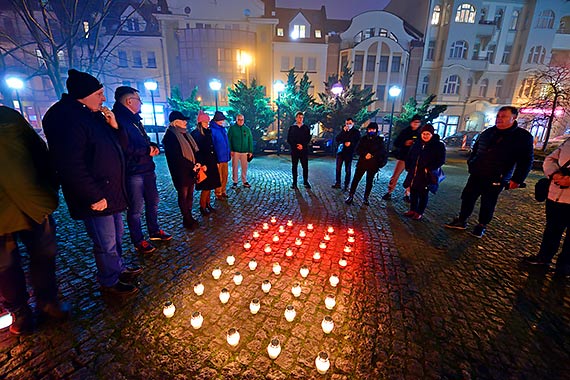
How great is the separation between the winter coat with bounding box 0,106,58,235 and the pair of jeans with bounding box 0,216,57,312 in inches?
5.5

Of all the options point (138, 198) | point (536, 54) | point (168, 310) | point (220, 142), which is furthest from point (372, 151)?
point (536, 54)

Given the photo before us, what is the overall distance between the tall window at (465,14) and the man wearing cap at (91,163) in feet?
126

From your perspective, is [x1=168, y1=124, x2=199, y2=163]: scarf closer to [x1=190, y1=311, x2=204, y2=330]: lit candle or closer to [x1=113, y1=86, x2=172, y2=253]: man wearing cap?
[x1=113, y1=86, x2=172, y2=253]: man wearing cap

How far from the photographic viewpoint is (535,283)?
3750 millimetres

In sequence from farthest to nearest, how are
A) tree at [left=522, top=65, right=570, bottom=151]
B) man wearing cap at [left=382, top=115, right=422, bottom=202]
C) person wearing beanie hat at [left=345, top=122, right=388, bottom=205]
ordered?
tree at [left=522, top=65, right=570, bottom=151] → man wearing cap at [left=382, top=115, right=422, bottom=202] → person wearing beanie hat at [left=345, top=122, right=388, bottom=205]

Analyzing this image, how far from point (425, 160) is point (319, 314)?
4.28 meters

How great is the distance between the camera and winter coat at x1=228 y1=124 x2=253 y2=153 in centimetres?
833

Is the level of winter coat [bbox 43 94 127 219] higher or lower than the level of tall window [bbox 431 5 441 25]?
lower

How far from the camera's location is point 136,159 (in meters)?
3.94

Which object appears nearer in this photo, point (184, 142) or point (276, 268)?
point (276, 268)

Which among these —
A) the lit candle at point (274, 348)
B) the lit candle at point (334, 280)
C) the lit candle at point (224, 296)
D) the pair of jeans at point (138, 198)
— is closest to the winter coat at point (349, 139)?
the lit candle at point (334, 280)

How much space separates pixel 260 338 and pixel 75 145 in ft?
8.88

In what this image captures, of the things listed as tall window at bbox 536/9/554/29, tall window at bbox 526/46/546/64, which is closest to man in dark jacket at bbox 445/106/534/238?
Answer: tall window at bbox 526/46/546/64

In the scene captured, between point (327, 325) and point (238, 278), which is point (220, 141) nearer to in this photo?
point (238, 278)
